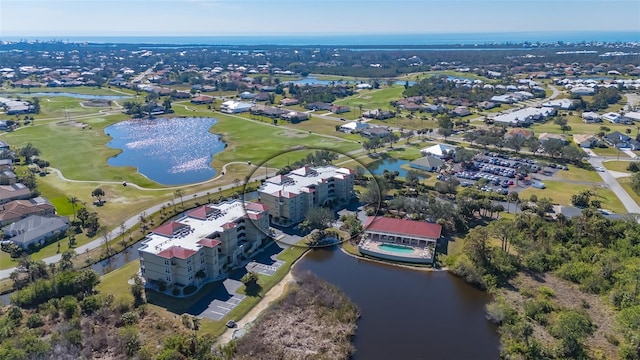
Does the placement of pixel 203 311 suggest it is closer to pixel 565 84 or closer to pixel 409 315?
pixel 409 315

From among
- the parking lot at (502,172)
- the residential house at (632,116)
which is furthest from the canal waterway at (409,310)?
the residential house at (632,116)

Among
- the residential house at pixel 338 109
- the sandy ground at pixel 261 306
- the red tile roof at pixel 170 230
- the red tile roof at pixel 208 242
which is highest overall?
the residential house at pixel 338 109

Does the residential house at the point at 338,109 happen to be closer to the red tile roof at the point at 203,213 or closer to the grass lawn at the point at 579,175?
the grass lawn at the point at 579,175

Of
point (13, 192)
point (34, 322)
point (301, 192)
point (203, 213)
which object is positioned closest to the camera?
point (34, 322)

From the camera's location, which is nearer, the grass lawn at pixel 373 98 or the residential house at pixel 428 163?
the residential house at pixel 428 163

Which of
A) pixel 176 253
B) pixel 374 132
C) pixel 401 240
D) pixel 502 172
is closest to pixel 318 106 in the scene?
pixel 374 132

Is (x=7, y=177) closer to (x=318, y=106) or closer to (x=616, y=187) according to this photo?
(x=318, y=106)
